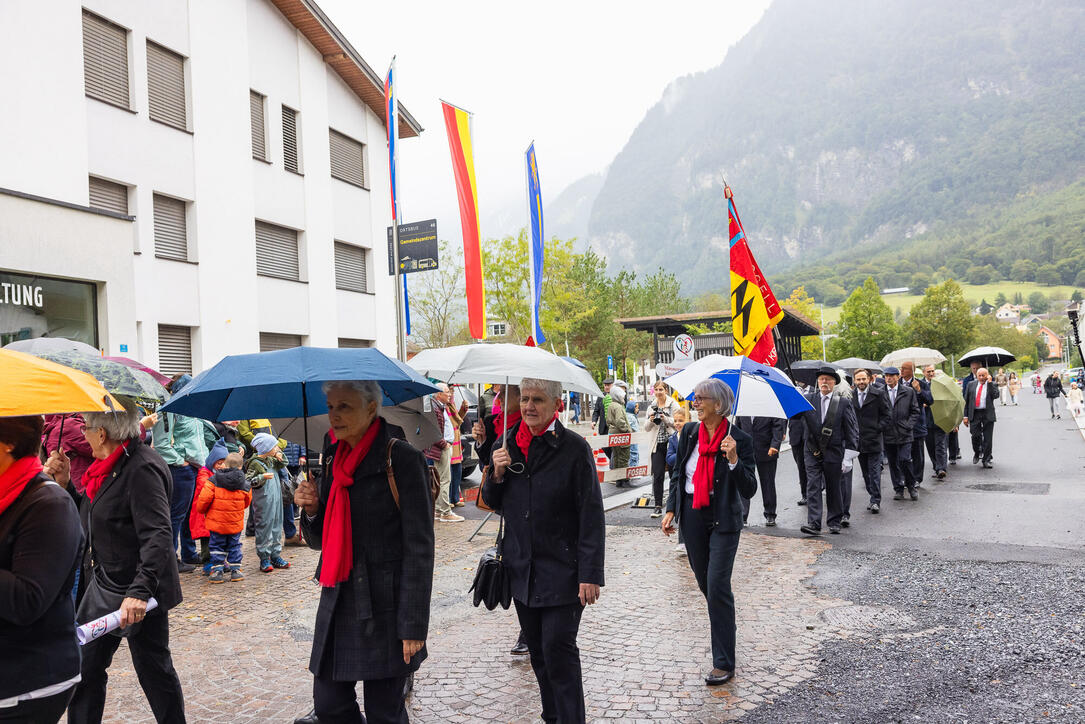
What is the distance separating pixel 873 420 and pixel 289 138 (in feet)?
59.7

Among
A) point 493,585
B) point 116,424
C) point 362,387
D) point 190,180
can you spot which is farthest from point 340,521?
point 190,180

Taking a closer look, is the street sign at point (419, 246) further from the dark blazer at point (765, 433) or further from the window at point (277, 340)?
the dark blazer at point (765, 433)

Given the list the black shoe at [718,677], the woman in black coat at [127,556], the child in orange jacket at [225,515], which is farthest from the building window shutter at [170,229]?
the black shoe at [718,677]

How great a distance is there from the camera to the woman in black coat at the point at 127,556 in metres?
3.79

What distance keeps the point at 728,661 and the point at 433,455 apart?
613 centimetres

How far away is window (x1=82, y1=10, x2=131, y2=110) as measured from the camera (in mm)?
17031

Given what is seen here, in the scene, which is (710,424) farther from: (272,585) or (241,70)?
(241,70)

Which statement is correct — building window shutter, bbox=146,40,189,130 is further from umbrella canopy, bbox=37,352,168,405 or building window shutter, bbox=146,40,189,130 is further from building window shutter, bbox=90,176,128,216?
umbrella canopy, bbox=37,352,168,405

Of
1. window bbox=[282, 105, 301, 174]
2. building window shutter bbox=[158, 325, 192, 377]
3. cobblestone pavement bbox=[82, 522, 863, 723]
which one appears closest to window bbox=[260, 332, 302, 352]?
building window shutter bbox=[158, 325, 192, 377]

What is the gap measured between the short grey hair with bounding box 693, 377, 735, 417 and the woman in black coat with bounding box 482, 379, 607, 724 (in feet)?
5.14

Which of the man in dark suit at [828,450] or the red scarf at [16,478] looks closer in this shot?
the red scarf at [16,478]

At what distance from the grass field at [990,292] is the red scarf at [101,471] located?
146488 millimetres

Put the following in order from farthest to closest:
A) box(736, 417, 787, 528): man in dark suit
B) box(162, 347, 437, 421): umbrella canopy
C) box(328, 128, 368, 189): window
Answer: box(328, 128, 368, 189): window → box(736, 417, 787, 528): man in dark suit → box(162, 347, 437, 421): umbrella canopy

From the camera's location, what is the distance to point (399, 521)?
339cm
